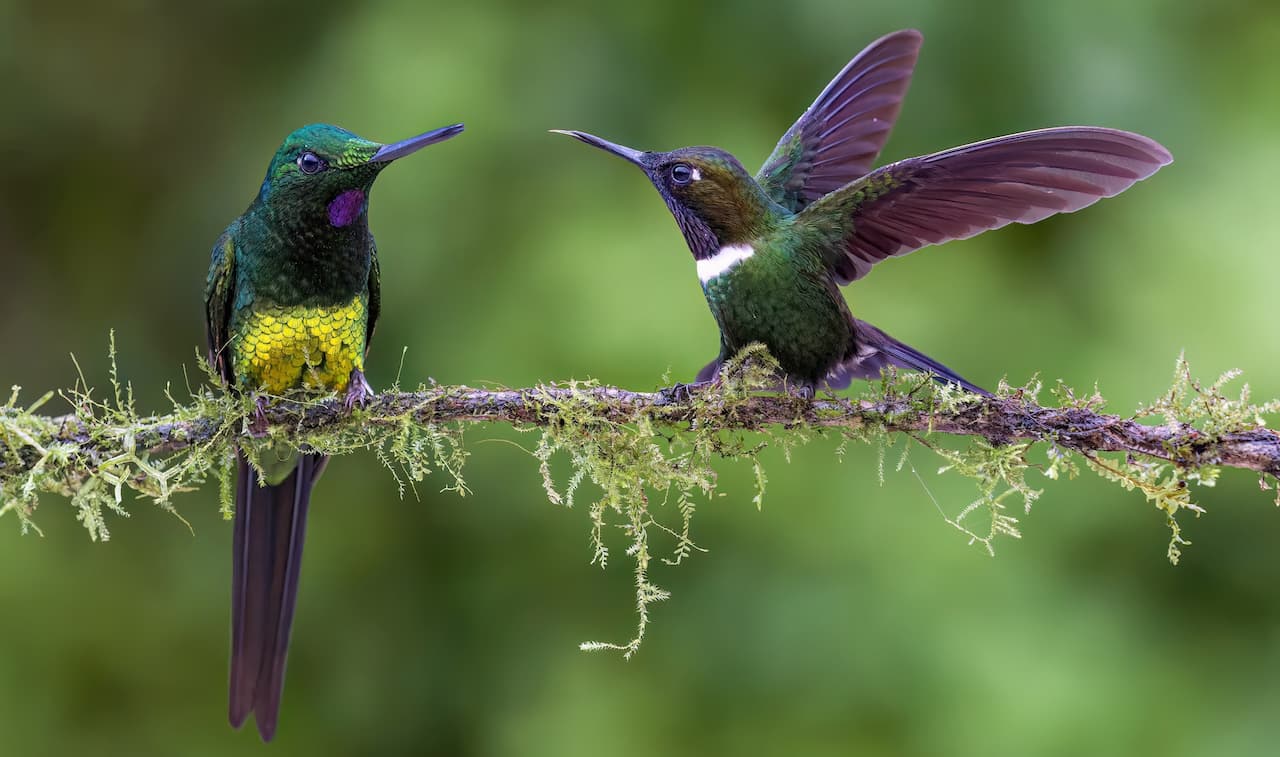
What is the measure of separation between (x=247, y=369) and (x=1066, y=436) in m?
1.79

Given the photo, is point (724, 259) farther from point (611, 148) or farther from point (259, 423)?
point (259, 423)

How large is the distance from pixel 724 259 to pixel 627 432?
42cm

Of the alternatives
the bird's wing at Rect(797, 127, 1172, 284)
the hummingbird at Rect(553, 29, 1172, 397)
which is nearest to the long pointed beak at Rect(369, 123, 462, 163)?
the hummingbird at Rect(553, 29, 1172, 397)

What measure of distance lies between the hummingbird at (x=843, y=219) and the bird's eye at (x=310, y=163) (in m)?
0.59

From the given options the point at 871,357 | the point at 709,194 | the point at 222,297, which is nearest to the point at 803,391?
the point at 871,357

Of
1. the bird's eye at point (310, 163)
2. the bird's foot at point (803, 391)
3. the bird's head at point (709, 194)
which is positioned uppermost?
the bird's head at point (709, 194)

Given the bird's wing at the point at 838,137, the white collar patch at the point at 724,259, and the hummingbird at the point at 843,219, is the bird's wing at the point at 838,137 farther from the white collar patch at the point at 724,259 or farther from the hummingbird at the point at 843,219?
the white collar patch at the point at 724,259

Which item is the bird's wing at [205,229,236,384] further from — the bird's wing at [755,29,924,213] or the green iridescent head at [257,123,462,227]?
the bird's wing at [755,29,924,213]

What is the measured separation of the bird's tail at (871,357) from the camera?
241 cm

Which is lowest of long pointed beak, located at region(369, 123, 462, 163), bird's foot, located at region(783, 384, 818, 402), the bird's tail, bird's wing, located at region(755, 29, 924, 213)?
bird's foot, located at region(783, 384, 818, 402)

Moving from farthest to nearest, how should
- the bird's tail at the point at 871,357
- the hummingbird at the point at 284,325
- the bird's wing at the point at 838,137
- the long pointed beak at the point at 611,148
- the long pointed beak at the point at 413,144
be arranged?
the bird's wing at the point at 838,137
the hummingbird at the point at 284,325
the bird's tail at the point at 871,357
the long pointed beak at the point at 611,148
the long pointed beak at the point at 413,144

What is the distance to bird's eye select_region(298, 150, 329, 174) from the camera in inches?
97.6

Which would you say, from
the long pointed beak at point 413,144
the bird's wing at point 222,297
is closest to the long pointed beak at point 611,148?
the long pointed beak at point 413,144

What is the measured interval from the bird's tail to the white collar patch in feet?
0.94
